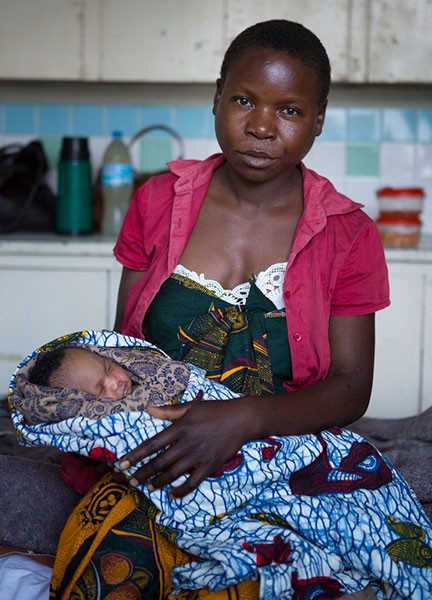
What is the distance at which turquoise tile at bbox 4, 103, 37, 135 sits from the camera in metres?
3.60

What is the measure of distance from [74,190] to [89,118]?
490 millimetres

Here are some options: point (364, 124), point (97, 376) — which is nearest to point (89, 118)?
point (364, 124)

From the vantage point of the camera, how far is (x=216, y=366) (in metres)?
1.52

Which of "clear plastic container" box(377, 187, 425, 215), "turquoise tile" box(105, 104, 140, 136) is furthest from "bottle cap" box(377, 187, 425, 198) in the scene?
"turquoise tile" box(105, 104, 140, 136)

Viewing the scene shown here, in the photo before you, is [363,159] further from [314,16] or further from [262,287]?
[262,287]

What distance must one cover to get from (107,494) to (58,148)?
2522mm

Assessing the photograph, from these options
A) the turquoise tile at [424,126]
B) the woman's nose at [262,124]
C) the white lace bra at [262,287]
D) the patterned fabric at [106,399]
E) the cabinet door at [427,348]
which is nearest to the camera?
the patterned fabric at [106,399]

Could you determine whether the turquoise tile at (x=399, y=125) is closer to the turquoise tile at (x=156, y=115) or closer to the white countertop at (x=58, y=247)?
the turquoise tile at (x=156, y=115)

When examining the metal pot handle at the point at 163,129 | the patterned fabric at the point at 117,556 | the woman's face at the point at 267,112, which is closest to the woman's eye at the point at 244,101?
the woman's face at the point at 267,112

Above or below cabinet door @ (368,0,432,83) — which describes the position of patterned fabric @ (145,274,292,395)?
below

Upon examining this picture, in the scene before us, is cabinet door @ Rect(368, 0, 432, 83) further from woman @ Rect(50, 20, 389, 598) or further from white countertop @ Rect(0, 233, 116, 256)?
woman @ Rect(50, 20, 389, 598)

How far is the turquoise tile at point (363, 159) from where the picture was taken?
3.57m

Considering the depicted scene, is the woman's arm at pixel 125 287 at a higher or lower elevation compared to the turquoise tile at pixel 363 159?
lower

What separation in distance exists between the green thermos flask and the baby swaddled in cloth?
190cm
